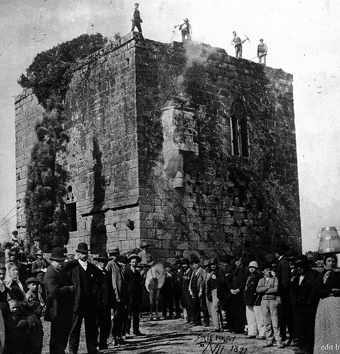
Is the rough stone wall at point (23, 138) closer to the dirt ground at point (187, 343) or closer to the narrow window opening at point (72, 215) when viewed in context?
the narrow window opening at point (72, 215)

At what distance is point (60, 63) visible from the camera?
23141 millimetres

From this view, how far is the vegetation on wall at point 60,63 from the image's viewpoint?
23.1 metres

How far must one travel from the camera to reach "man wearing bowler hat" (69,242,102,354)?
1030 centimetres

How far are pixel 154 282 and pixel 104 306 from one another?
244 inches

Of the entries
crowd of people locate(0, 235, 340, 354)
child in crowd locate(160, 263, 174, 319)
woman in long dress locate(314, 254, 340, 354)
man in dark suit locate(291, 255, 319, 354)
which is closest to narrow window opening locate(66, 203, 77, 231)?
crowd of people locate(0, 235, 340, 354)

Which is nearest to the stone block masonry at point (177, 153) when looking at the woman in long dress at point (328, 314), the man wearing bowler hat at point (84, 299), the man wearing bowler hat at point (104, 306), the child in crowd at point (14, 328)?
the man wearing bowler hat at point (104, 306)

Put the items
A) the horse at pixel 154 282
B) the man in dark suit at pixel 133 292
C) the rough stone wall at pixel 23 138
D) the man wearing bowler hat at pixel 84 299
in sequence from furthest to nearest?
the rough stone wall at pixel 23 138 → the horse at pixel 154 282 → the man in dark suit at pixel 133 292 → the man wearing bowler hat at pixel 84 299

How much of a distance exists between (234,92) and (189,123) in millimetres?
2865

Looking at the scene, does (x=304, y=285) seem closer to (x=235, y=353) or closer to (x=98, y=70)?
(x=235, y=353)

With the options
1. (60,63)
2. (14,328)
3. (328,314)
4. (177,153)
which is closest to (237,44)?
(177,153)

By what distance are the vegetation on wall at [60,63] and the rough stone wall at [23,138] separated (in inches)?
34.3

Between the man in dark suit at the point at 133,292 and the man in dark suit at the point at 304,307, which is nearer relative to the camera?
the man in dark suit at the point at 304,307

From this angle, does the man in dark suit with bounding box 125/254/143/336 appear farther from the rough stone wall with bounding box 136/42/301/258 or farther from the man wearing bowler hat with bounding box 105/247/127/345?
the rough stone wall with bounding box 136/42/301/258

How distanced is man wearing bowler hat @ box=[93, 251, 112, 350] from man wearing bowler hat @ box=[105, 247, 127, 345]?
155 millimetres
